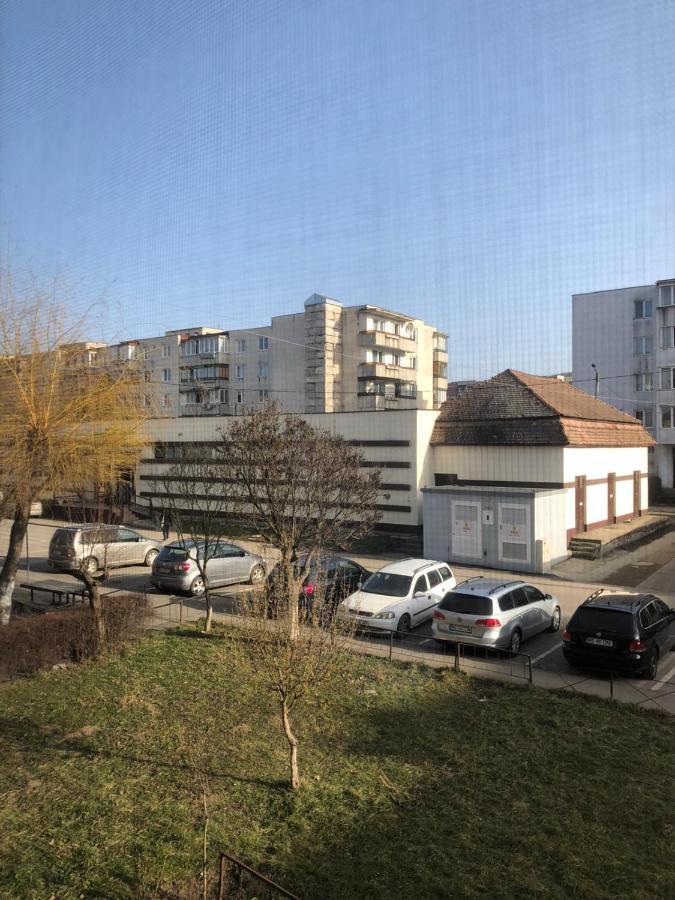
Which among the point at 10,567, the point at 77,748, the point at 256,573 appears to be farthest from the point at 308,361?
the point at 77,748

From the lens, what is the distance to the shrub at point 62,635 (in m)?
9.75

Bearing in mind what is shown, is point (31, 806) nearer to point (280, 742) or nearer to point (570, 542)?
point (280, 742)

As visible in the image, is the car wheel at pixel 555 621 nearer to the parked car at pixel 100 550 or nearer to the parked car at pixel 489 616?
the parked car at pixel 489 616

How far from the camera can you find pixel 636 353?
48.4 m

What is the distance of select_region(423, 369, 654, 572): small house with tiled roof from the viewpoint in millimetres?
19891

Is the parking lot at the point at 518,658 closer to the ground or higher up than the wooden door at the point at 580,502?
closer to the ground

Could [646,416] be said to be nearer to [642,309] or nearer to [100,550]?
[642,309]

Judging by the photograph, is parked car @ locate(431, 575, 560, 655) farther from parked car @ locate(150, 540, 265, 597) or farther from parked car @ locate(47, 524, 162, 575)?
parked car @ locate(47, 524, 162, 575)

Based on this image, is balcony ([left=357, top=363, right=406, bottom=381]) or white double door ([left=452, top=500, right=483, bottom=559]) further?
balcony ([left=357, top=363, right=406, bottom=381])

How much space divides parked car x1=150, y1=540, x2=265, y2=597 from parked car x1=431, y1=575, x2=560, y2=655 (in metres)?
5.59

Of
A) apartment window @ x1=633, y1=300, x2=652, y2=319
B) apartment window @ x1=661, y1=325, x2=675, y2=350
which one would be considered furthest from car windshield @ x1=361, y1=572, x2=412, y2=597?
apartment window @ x1=633, y1=300, x2=652, y2=319

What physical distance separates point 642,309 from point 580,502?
100ft

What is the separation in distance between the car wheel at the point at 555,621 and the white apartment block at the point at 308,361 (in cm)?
4115

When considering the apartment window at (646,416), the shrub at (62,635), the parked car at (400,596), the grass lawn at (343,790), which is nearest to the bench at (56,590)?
the shrub at (62,635)
